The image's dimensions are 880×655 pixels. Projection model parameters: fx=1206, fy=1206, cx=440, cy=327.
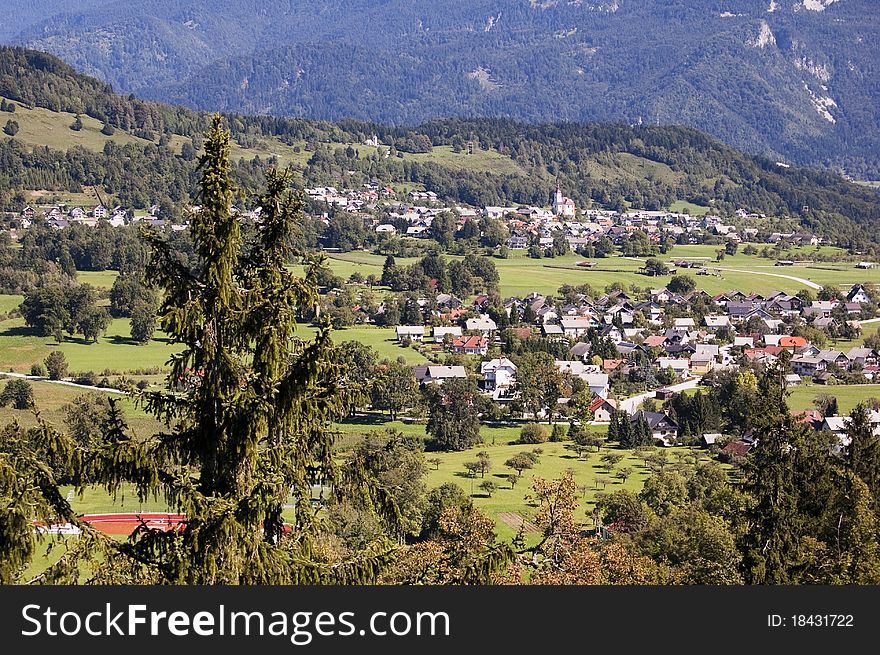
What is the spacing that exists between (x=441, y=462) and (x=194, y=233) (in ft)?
121

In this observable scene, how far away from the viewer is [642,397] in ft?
202

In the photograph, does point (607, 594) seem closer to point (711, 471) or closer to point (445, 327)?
point (711, 471)

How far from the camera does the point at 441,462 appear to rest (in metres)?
45.8

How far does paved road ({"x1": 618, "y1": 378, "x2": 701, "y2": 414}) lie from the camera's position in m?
58.6

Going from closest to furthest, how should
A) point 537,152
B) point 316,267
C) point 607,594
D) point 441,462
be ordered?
point 607,594 → point 316,267 → point 441,462 → point 537,152

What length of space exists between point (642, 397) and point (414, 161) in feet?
380

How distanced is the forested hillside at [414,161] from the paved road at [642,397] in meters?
69.6

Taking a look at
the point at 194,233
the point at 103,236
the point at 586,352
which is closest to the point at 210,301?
Result: the point at 194,233

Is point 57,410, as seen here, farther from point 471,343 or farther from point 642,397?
point 471,343

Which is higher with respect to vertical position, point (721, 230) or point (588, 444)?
point (721, 230)

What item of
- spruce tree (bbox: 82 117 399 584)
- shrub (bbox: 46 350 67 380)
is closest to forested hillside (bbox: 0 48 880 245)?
shrub (bbox: 46 350 67 380)

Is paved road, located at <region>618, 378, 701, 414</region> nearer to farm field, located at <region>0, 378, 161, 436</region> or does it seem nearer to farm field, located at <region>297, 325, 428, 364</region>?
farm field, located at <region>297, 325, 428, 364</region>

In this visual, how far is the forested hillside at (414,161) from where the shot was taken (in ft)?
435

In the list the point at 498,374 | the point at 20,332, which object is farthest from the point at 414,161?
the point at 498,374
